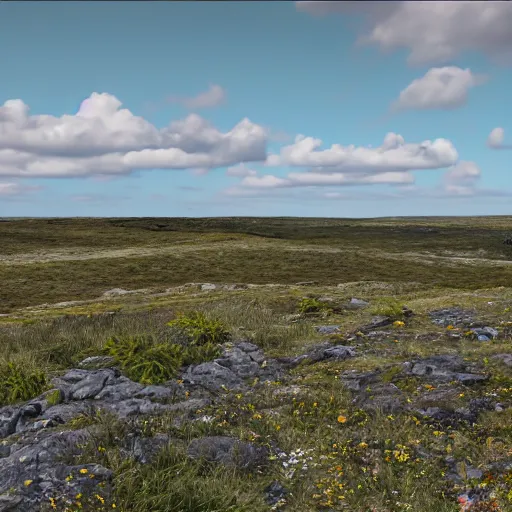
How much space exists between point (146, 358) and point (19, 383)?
259 centimetres

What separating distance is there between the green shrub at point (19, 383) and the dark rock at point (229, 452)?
403 centimetres

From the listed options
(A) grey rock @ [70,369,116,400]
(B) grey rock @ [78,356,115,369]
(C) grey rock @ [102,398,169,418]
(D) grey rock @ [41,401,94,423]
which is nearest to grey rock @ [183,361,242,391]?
(C) grey rock @ [102,398,169,418]

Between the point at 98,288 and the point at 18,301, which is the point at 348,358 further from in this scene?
the point at 98,288

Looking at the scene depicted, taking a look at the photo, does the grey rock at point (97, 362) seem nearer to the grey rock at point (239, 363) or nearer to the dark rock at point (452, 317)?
the grey rock at point (239, 363)

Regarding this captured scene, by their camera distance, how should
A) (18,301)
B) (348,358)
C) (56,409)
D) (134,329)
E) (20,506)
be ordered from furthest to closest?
(18,301) < (134,329) < (348,358) < (56,409) < (20,506)

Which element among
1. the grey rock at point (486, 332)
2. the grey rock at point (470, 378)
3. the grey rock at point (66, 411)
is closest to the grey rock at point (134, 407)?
the grey rock at point (66, 411)

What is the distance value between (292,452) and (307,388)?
234 centimetres

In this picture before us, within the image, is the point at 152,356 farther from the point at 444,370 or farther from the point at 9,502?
the point at 444,370

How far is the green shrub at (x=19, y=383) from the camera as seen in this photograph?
9.01 m

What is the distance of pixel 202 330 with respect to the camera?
12.4 metres

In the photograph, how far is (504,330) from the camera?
13.0m

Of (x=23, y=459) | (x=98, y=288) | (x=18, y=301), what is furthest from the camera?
(x=98, y=288)

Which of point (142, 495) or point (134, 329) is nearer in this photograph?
point (142, 495)

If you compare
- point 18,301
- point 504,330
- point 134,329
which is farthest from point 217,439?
point 18,301
